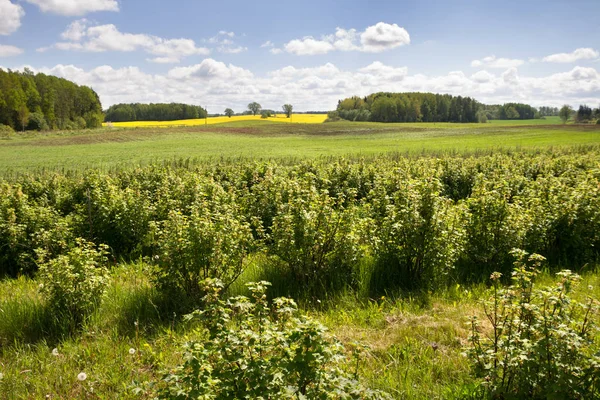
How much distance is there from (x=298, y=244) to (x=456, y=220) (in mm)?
3036

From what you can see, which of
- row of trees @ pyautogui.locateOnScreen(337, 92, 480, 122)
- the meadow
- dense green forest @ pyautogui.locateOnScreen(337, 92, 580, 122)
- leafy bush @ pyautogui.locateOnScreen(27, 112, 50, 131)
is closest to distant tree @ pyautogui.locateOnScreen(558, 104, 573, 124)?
dense green forest @ pyautogui.locateOnScreen(337, 92, 580, 122)

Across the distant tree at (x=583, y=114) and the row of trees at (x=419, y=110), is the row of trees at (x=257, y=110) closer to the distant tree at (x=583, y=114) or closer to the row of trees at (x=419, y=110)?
the row of trees at (x=419, y=110)

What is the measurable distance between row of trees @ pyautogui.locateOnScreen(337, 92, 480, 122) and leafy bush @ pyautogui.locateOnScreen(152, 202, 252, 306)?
114943 millimetres

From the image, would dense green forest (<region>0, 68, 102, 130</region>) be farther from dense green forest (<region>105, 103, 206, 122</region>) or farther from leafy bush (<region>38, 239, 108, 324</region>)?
leafy bush (<region>38, 239, 108, 324</region>)

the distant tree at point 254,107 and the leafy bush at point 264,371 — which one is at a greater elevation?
the distant tree at point 254,107

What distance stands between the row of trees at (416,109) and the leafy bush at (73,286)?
11586 cm

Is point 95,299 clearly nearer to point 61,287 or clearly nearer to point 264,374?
point 61,287

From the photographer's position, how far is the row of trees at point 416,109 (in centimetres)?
11806

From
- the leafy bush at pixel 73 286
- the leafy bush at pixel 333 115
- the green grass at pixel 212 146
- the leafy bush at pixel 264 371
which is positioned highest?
the leafy bush at pixel 333 115

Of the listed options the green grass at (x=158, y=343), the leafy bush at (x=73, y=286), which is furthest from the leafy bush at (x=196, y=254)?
the leafy bush at (x=73, y=286)

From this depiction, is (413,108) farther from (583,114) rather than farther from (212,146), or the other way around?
(212,146)

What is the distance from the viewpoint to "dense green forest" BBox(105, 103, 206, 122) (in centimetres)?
12862

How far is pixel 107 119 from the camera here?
13038cm

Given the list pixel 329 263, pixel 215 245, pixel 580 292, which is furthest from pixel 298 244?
pixel 580 292
